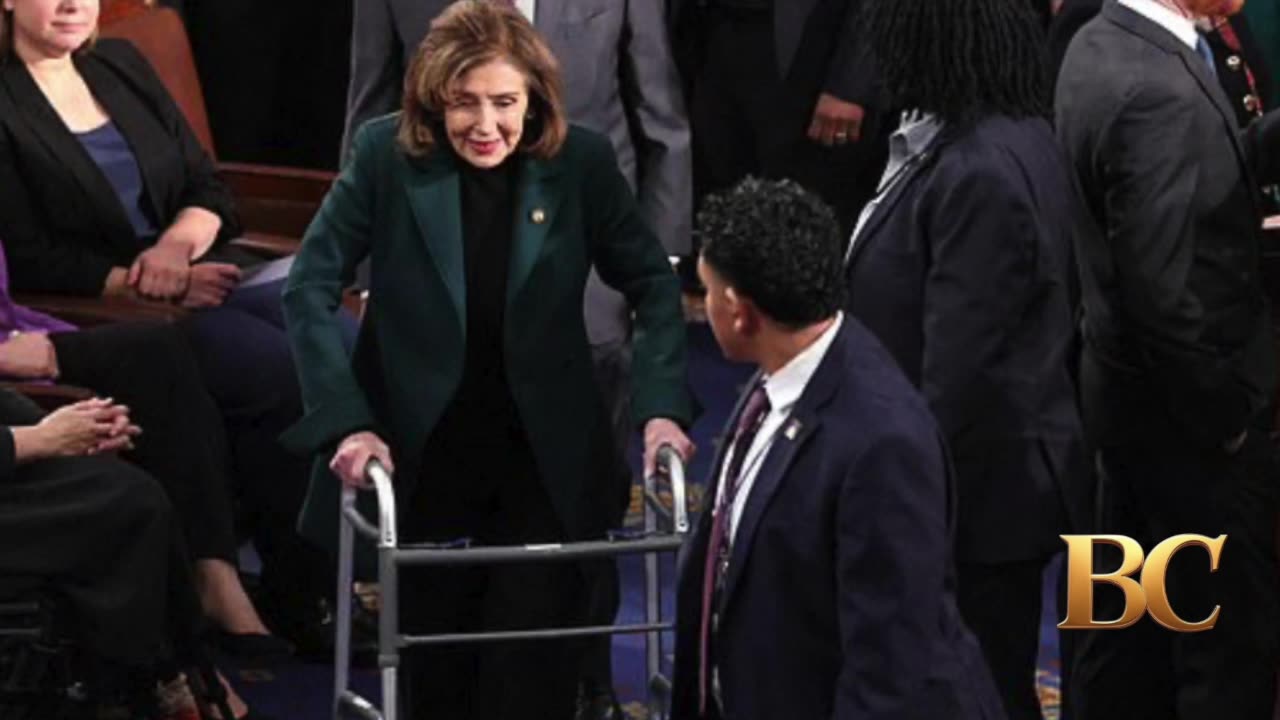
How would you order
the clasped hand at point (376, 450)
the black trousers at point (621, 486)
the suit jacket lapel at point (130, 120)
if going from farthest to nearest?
the suit jacket lapel at point (130, 120) → the black trousers at point (621, 486) → the clasped hand at point (376, 450)

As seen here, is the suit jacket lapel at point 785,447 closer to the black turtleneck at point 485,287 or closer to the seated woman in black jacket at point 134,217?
the black turtleneck at point 485,287

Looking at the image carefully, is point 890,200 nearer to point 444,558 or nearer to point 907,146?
point 907,146

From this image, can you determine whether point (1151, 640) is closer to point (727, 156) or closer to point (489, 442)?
point (489, 442)

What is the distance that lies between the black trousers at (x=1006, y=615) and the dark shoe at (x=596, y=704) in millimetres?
979

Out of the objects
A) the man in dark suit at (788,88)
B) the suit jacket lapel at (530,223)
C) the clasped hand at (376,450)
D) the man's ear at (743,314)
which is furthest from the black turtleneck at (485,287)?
the man in dark suit at (788,88)

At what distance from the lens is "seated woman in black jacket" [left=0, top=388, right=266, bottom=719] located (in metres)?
5.31

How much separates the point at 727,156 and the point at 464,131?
226cm

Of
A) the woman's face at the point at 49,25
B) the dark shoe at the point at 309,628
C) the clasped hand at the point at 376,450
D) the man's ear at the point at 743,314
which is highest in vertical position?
the woman's face at the point at 49,25

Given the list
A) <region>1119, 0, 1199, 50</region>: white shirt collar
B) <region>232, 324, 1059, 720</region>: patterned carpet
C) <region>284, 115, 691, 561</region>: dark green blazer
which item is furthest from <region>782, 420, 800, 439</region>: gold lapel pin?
<region>232, 324, 1059, 720</region>: patterned carpet

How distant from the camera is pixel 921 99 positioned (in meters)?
4.85

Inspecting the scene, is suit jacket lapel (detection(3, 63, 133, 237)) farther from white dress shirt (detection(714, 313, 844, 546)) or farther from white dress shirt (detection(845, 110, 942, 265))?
white dress shirt (detection(714, 313, 844, 546))

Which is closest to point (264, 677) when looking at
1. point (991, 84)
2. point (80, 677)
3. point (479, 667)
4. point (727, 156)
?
point (80, 677)

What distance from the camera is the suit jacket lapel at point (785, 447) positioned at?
395 centimetres

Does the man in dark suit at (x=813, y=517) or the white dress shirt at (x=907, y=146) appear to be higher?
the white dress shirt at (x=907, y=146)
